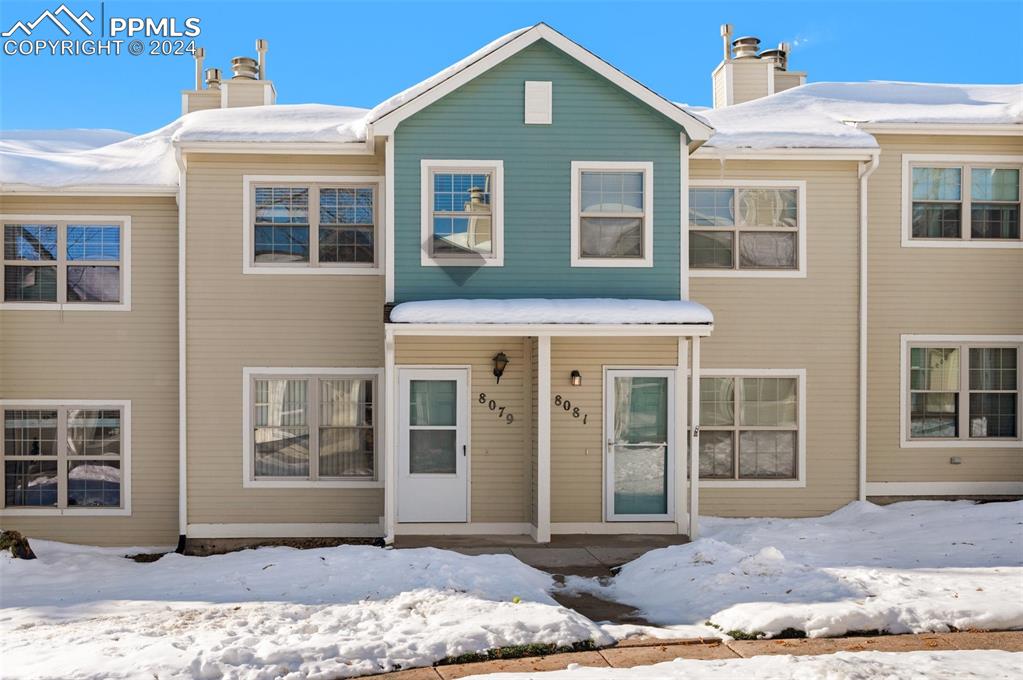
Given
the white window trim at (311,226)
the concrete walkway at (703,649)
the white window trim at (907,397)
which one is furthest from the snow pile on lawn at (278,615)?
the white window trim at (907,397)

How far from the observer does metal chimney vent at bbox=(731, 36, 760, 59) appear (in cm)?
1706

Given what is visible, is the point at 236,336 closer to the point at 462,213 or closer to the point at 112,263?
the point at 112,263

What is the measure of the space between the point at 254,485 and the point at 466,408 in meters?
3.07

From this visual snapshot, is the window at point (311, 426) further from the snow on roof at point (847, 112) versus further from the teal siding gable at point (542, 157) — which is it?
the snow on roof at point (847, 112)

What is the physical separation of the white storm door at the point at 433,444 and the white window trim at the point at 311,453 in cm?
59

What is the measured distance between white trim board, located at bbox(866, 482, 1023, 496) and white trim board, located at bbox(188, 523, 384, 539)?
280 inches

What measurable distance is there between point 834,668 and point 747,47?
44.9 ft

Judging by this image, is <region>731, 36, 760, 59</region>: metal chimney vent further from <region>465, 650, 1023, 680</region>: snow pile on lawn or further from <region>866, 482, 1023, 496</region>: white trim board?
<region>465, 650, 1023, 680</region>: snow pile on lawn

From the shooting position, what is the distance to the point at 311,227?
472 inches

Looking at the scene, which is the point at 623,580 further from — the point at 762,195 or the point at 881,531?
the point at 762,195

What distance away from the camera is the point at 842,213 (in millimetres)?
12398

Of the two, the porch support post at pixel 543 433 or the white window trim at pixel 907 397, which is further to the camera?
the white window trim at pixel 907 397

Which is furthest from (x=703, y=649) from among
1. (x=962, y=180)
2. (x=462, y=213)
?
(x=962, y=180)

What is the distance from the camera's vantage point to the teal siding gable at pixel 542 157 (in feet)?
36.7
